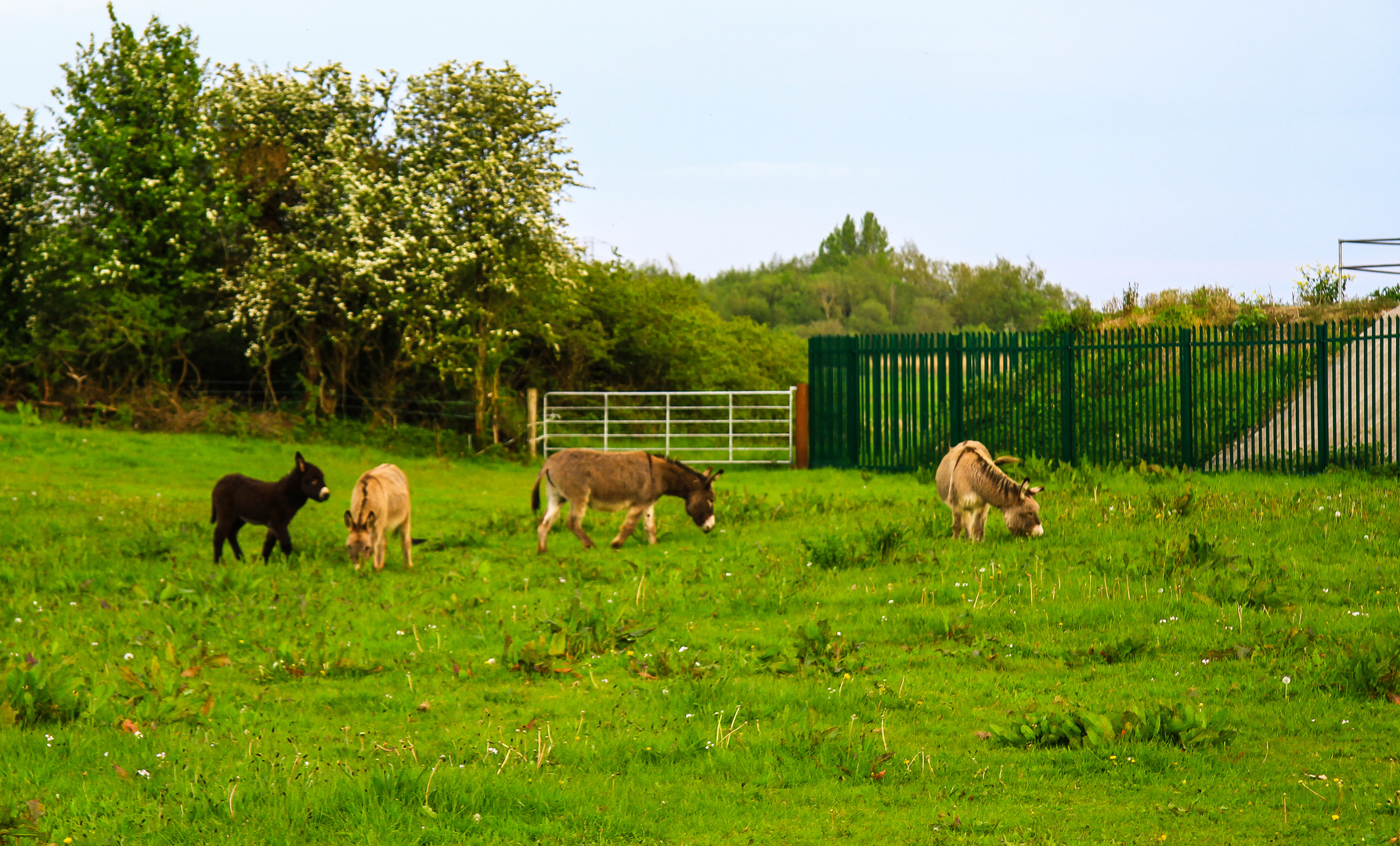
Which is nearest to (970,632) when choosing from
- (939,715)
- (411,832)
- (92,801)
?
(939,715)

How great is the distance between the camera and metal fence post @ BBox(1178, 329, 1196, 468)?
57.5ft

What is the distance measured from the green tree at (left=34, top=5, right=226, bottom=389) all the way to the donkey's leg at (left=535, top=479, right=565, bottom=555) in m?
16.3

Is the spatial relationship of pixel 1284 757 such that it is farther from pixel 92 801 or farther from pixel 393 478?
pixel 393 478

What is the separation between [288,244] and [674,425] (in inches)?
391

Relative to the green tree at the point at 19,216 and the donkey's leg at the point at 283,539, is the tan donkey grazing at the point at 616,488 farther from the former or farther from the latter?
the green tree at the point at 19,216

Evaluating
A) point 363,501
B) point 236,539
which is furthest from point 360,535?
point 236,539

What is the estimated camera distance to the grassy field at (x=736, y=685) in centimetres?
474

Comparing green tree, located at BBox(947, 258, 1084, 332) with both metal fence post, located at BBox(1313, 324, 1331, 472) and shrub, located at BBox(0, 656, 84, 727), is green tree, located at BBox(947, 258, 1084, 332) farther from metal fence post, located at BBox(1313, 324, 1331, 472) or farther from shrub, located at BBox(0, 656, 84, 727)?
shrub, located at BBox(0, 656, 84, 727)

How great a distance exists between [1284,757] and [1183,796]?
820 mm

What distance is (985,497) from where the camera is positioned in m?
11.0

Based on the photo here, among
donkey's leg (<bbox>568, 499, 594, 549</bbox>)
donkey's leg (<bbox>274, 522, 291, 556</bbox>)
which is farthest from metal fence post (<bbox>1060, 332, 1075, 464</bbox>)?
donkey's leg (<bbox>274, 522, 291, 556</bbox>)

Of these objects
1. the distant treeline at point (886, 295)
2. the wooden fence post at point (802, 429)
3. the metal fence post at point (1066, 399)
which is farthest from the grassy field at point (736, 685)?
the distant treeline at point (886, 295)

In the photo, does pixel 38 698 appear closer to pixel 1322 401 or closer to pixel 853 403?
pixel 853 403

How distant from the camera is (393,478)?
12.1 meters
